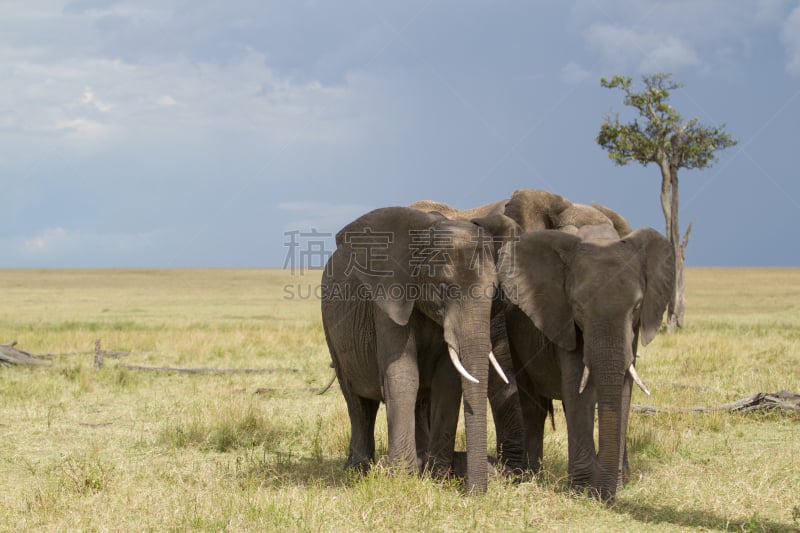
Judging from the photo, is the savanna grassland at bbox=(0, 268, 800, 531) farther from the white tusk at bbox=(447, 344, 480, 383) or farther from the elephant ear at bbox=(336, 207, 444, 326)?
the elephant ear at bbox=(336, 207, 444, 326)

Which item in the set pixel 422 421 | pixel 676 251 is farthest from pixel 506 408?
pixel 676 251

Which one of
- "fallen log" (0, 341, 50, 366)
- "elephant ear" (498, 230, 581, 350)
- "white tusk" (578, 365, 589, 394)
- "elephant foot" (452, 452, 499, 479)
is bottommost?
"fallen log" (0, 341, 50, 366)

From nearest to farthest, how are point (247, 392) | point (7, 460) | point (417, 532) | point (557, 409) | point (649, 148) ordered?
point (417, 532), point (7, 460), point (557, 409), point (247, 392), point (649, 148)

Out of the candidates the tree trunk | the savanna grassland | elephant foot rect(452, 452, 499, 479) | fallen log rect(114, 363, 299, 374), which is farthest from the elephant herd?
the tree trunk

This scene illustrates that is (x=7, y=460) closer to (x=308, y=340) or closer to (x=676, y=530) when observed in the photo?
(x=676, y=530)

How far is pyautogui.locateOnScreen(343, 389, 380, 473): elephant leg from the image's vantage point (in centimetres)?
862

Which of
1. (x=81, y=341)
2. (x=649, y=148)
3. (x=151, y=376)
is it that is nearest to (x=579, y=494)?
(x=151, y=376)

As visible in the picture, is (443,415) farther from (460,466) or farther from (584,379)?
(584,379)

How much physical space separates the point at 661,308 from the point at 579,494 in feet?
6.28

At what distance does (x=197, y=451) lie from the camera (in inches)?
408

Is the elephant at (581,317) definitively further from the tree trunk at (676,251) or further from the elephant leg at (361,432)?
the tree trunk at (676,251)

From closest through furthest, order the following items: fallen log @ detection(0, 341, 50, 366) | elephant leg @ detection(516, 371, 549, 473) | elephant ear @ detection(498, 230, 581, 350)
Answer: elephant ear @ detection(498, 230, 581, 350) → elephant leg @ detection(516, 371, 549, 473) → fallen log @ detection(0, 341, 50, 366)

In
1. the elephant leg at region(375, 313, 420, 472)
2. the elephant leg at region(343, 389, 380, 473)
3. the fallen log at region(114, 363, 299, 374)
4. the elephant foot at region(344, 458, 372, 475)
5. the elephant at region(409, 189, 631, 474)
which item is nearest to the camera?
the elephant leg at region(375, 313, 420, 472)

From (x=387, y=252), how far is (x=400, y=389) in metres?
1.31
